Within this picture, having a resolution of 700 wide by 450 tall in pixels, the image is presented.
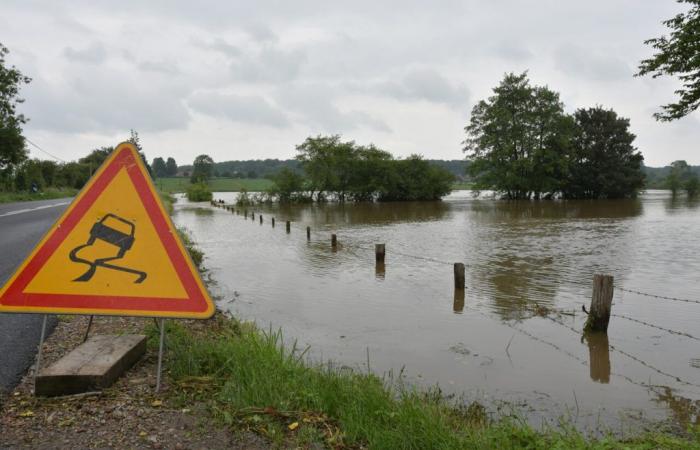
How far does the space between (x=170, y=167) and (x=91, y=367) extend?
159664 mm

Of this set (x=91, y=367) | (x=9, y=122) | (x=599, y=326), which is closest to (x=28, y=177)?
(x=9, y=122)

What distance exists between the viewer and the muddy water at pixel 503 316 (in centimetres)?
560

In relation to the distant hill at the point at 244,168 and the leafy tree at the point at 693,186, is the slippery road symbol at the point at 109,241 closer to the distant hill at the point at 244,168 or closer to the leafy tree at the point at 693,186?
the leafy tree at the point at 693,186

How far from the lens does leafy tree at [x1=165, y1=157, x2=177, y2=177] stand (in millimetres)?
151250

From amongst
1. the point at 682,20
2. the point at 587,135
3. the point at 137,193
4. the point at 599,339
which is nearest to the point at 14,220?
the point at 137,193

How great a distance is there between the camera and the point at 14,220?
700 inches

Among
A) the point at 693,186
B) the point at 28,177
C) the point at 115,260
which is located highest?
the point at 28,177

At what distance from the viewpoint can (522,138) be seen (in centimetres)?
5397

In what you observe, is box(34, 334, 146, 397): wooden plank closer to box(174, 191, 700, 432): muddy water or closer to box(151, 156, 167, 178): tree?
box(174, 191, 700, 432): muddy water

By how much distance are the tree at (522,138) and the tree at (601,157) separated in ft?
10.6

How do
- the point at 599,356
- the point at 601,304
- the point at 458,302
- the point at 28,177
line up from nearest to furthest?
the point at 599,356, the point at 601,304, the point at 458,302, the point at 28,177

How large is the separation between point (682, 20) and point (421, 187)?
4440 cm

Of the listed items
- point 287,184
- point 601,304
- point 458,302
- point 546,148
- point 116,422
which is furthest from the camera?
point 287,184

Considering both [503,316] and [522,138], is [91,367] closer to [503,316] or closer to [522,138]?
[503,316]
